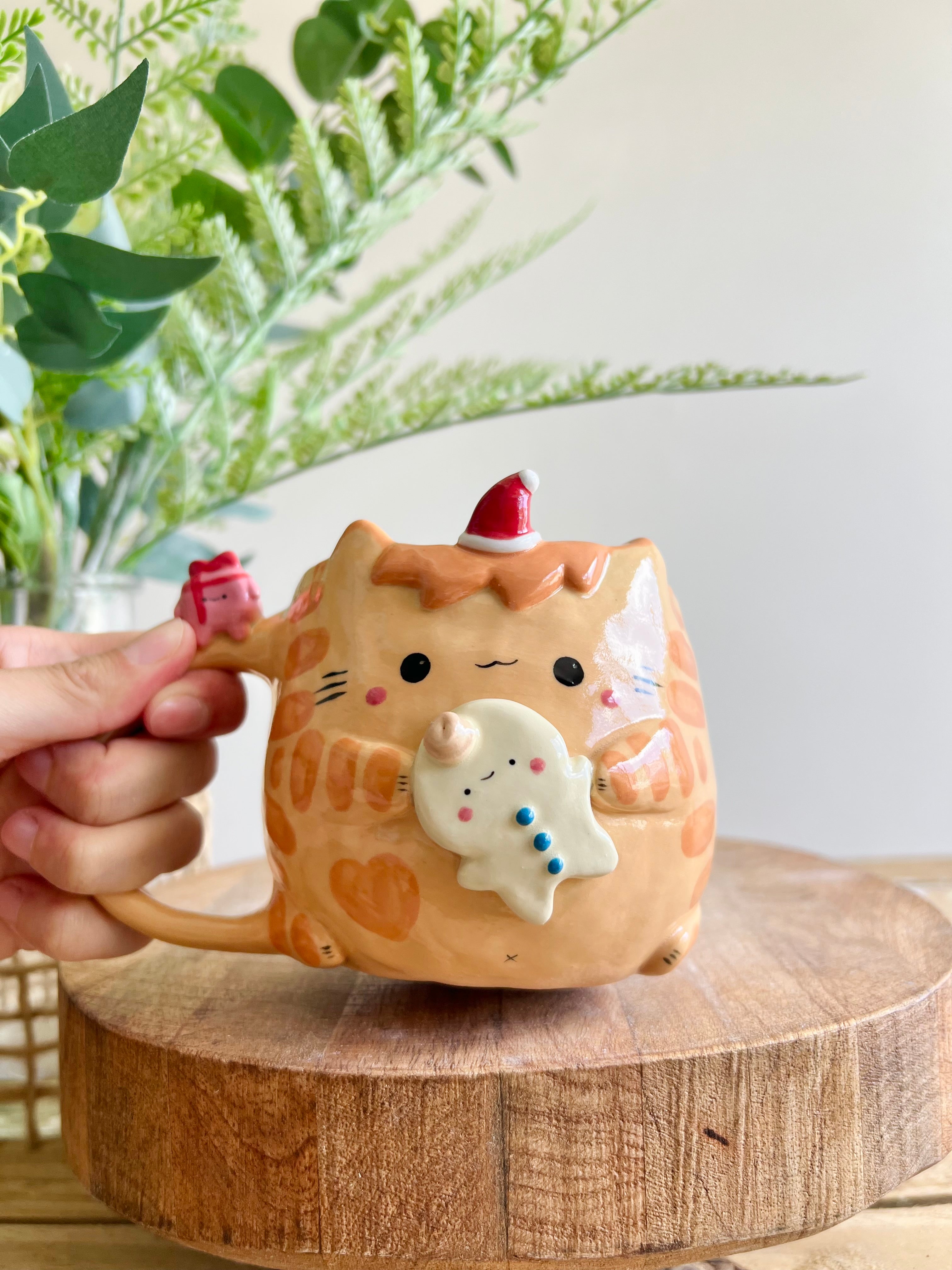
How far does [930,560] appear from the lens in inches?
53.4

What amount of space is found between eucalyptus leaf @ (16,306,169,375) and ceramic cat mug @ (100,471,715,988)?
179 mm

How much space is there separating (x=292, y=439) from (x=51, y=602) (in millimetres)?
212

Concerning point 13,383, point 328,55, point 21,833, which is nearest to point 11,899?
point 21,833

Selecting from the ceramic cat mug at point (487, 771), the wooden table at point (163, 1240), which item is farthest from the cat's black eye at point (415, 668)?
the wooden table at point (163, 1240)

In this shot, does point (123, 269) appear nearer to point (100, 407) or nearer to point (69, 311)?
point (69, 311)

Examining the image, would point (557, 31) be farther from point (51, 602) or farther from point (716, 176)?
point (716, 176)

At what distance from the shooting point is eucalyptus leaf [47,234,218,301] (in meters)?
0.52

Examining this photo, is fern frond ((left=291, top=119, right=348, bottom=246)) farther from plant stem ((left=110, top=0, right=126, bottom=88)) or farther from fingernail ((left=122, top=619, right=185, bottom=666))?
fingernail ((left=122, top=619, right=185, bottom=666))

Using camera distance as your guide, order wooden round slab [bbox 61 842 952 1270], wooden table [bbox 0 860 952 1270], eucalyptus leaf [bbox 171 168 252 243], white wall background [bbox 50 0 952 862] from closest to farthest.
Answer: wooden round slab [bbox 61 842 952 1270], wooden table [bbox 0 860 952 1270], eucalyptus leaf [bbox 171 168 252 243], white wall background [bbox 50 0 952 862]

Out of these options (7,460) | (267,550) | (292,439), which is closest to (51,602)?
(7,460)

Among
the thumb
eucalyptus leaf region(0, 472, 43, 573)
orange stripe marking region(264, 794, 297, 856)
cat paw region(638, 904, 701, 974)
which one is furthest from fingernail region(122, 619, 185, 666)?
cat paw region(638, 904, 701, 974)

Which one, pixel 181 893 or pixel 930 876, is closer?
pixel 181 893

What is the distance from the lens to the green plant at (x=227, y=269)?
603 mm

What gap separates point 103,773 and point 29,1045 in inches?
12.0
